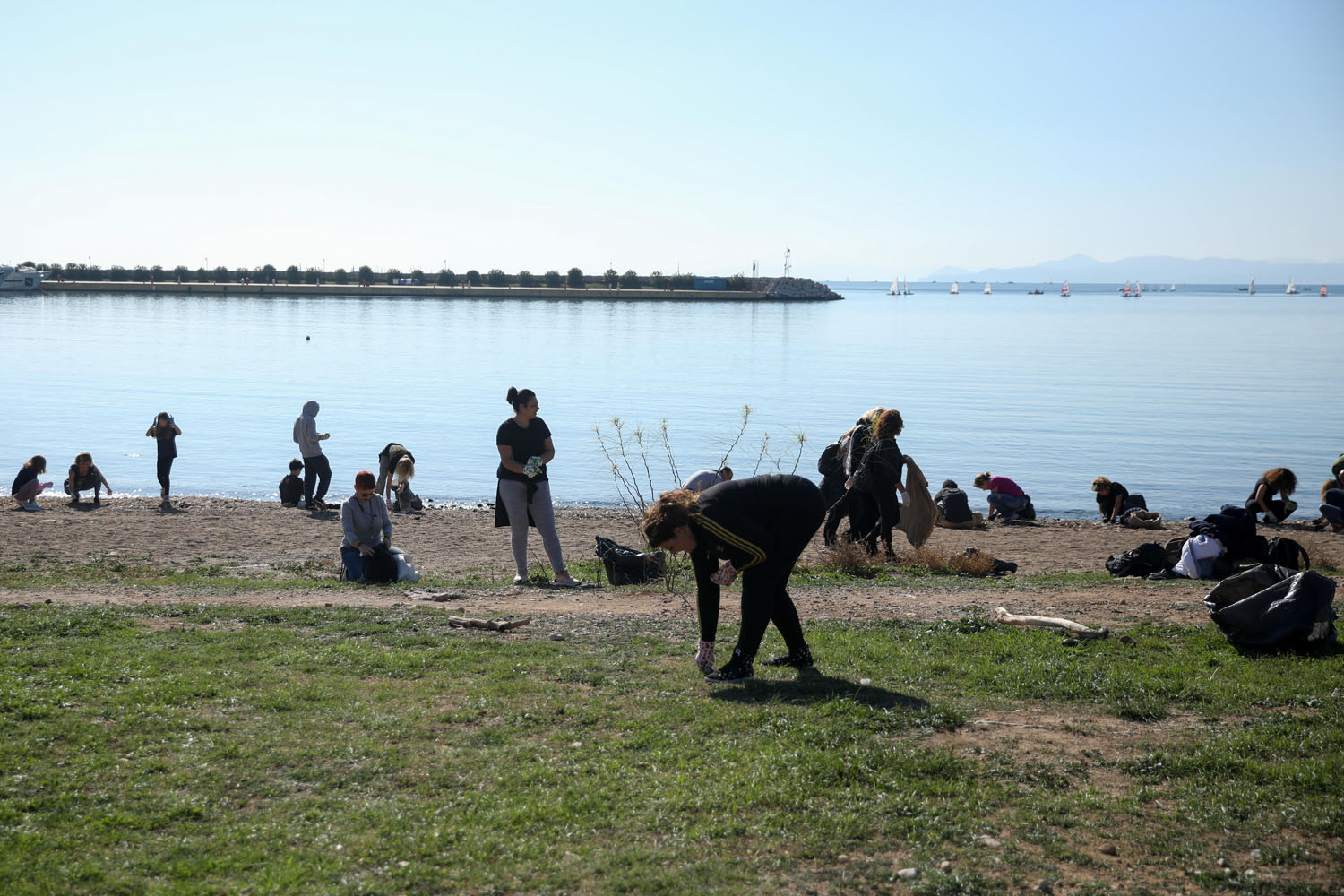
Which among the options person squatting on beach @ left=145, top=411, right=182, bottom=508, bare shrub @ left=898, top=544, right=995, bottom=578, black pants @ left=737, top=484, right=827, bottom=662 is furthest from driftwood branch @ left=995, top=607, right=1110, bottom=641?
person squatting on beach @ left=145, top=411, right=182, bottom=508

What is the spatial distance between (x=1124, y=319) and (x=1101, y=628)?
11368 cm

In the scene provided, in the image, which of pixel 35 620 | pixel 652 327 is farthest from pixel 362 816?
pixel 652 327

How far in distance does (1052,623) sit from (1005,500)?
11.1 meters

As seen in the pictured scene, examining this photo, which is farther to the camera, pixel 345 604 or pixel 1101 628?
pixel 345 604

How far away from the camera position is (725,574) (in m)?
5.98

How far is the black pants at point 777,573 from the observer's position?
619cm

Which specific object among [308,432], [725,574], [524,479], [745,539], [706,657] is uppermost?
[745,539]

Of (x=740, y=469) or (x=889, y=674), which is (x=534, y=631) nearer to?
(x=889, y=674)

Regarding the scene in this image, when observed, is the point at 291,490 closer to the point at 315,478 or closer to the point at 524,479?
the point at 315,478

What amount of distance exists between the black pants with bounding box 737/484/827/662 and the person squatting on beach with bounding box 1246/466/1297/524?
43.3ft

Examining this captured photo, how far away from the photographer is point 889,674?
6625 mm

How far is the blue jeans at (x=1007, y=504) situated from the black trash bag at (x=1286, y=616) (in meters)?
11.7

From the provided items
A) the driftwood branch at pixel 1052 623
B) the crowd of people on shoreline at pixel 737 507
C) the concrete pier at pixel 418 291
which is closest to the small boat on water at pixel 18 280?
the concrete pier at pixel 418 291

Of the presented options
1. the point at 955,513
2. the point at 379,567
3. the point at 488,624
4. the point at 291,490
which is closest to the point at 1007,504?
the point at 955,513
